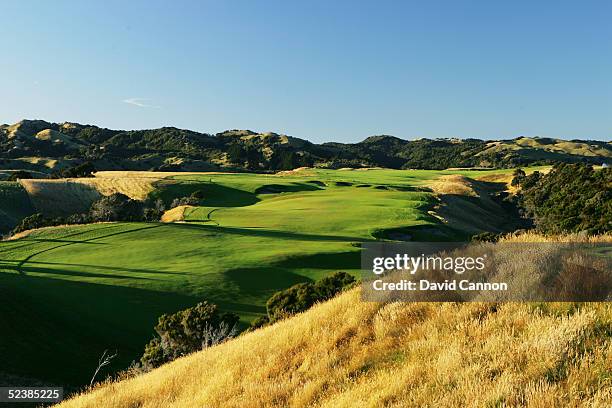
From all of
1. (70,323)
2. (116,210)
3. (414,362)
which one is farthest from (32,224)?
(414,362)

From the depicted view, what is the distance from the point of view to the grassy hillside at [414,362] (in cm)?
643

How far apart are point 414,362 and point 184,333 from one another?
1954 centimetres

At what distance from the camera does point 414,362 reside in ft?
26.3

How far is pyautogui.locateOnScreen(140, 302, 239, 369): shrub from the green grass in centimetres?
322

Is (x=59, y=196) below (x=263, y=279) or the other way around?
the other way around

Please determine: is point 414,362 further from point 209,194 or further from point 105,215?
point 209,194

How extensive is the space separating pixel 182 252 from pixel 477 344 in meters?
39.7

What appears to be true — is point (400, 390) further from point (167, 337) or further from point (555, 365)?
point (167, 337)

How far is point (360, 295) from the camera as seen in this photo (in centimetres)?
1161

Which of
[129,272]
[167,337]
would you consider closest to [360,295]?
[167,337]

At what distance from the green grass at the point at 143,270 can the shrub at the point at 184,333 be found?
322cm

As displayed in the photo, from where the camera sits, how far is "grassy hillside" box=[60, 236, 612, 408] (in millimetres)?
6430

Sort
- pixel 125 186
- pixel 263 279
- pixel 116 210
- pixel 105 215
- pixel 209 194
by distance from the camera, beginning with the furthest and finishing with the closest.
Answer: pixel 209 194 → pixel 125 186 → pixel 116 210 → pixel 105 215 → pixel 263 279

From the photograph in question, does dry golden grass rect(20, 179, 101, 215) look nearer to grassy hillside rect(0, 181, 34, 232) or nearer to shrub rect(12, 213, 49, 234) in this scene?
grassy hillside rect(0, 181, 34, 232)
